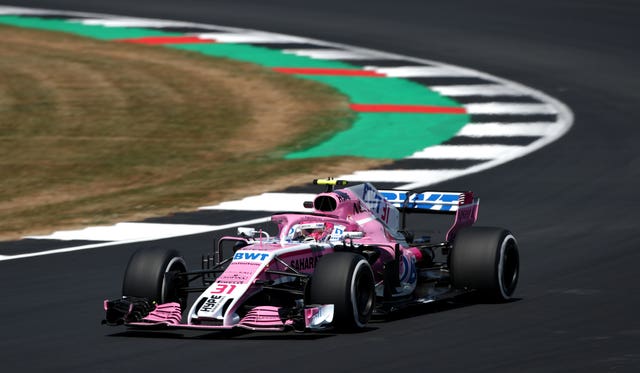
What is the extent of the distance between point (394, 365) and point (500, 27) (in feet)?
84.5

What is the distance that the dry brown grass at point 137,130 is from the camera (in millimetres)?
20891

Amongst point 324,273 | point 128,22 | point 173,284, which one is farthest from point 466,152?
point 128,22

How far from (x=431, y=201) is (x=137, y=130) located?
11.8 m

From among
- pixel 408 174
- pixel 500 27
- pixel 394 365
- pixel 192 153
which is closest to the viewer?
pixel 394 365

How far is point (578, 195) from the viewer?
20.0 meters

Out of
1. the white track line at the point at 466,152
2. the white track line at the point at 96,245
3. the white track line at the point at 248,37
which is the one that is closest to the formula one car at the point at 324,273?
the white track line at the point at 96,245

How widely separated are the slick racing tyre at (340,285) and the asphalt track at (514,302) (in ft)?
0.61

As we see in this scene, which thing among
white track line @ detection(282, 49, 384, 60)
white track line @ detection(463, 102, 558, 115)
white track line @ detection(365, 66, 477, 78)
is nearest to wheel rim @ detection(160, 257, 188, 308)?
white track line @ detection(463, 102, 558, 115)

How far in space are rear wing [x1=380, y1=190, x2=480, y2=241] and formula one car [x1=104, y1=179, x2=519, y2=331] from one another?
21 mm

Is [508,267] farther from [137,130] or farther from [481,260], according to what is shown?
[137,130]

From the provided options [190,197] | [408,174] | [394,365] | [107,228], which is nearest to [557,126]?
[408,174]

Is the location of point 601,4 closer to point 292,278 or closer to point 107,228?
point 107,228

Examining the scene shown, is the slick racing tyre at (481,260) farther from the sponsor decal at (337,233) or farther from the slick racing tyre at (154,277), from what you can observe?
the slick racing tyre at (154,277)

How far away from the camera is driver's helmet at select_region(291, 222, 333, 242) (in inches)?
531
